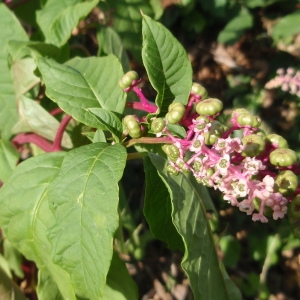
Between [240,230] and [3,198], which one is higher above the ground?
[3,198]

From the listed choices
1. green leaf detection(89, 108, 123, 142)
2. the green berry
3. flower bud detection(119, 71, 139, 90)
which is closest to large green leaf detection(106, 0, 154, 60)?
flower bud detection(119, 71, 139, 90)

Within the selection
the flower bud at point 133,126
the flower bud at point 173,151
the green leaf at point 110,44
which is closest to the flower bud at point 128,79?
the flower bud at point 133,126

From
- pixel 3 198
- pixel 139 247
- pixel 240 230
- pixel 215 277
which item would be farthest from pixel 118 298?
pixel 240 230

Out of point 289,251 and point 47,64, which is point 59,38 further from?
point 289,251

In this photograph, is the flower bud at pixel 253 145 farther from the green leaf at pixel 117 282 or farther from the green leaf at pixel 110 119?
the green leaf at pixel 117 282

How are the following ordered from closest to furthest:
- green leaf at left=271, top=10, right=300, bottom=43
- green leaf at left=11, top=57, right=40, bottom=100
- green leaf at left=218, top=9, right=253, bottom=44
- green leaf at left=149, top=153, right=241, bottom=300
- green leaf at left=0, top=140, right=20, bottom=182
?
green leaf at left=149, top=153, right=241, bottom=300 < green leaf at left=0, top=140, right=20, bottom=182 < green leaf at left=11, top=57, right=40, bottom=100 < green leaf at left=271, top=10, right=300, bottom=43 < green leaf at left=218, top=9, right=253, bottom=44

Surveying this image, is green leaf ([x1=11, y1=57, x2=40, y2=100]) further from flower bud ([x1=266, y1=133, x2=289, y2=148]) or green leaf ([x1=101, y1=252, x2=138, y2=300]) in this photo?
flower bud ([x1=266, y1=133, x2=289, y2=148])
